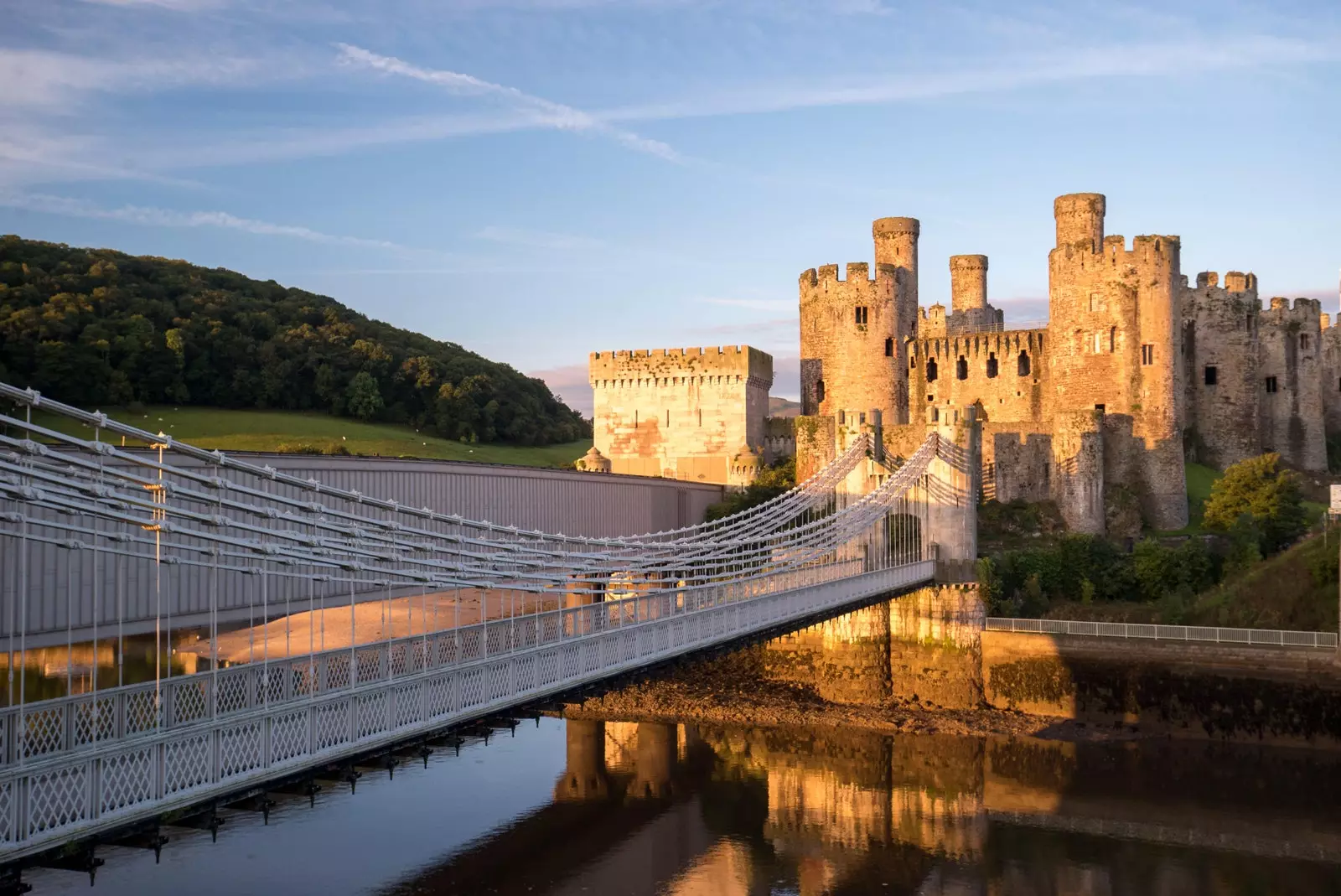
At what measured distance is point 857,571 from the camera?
907 inches

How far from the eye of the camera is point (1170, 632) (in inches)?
845

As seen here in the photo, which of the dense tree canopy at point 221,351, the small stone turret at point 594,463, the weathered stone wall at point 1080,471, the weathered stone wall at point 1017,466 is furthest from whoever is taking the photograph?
the dense tree canopy at point 221,351

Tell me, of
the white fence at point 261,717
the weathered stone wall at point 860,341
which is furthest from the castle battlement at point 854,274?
the white fence at point 261,717

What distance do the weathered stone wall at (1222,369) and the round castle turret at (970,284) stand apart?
24.6 feet

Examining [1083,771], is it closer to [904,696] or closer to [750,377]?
[904,696]

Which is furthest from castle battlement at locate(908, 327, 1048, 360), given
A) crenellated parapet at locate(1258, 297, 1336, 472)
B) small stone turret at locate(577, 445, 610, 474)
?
small stone turret at locate(577, 445, 610, 474)

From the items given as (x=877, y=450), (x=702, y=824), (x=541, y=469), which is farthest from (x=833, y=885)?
(x=877, y=450)

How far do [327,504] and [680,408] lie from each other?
1851 centimetres

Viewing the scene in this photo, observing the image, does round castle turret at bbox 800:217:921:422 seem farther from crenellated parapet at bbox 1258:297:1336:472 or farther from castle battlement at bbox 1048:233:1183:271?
crenellated parapet at bbox 1258:297:1336:472

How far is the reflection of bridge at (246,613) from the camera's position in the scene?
8.38m

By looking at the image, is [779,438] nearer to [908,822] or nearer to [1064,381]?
[1064,381]

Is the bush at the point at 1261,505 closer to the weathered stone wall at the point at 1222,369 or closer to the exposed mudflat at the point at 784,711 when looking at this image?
the weathered stone wall at the point at 1222,369

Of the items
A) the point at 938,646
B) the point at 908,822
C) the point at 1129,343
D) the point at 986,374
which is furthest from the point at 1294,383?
the point at 908,822

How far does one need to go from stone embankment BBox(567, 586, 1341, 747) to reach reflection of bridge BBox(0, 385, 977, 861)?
2424mm
